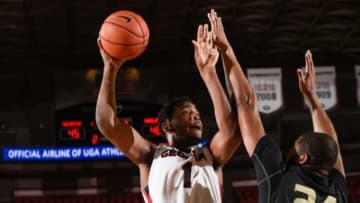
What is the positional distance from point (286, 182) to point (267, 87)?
12.6 metres

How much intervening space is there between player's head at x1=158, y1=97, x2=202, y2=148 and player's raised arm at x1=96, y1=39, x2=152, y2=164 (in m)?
0.19

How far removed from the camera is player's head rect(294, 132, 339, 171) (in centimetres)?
268

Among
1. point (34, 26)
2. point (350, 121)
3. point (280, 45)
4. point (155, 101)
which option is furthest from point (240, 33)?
point (34, 26)

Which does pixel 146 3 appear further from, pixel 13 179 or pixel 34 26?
pixel 13 179

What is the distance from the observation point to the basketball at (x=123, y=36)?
342 cm

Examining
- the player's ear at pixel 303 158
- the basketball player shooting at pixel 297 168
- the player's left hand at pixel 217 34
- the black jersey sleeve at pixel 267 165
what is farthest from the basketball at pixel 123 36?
the player's ear at pixel 303 158

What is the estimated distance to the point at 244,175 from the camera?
1541 centimetres

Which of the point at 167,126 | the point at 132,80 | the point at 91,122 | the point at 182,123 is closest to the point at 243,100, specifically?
the point at 182,123

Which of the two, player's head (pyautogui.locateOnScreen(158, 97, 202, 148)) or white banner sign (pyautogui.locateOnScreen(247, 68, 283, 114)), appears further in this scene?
white banner sign (pyautogui.locateOnScreen(247, 68, 283, 114))

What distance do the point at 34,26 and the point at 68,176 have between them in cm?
373

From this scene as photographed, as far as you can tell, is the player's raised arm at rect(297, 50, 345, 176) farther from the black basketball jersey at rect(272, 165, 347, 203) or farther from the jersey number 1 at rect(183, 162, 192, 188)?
the jersey number 1 at rect(183, 162, 192, 188)

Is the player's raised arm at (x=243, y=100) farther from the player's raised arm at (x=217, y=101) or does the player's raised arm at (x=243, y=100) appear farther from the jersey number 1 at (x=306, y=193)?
the jersey number 1 at (x=306, y=193)

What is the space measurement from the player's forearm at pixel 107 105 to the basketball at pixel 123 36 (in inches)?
6.5

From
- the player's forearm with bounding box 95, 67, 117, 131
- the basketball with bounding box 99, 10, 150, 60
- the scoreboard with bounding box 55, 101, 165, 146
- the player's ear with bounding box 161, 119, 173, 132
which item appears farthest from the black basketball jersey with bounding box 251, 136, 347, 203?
the scoreboard with bounding box 55, 101, 165, 146
